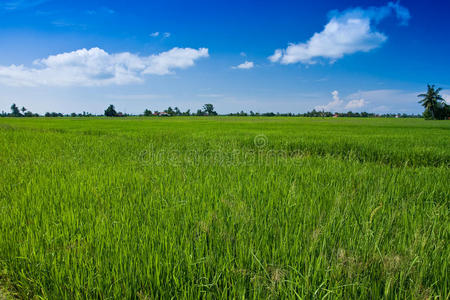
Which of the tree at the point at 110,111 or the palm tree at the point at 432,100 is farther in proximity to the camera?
the tree at the point at 110,111

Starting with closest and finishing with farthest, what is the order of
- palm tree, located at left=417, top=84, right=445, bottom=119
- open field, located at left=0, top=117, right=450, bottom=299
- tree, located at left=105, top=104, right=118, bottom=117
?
open field, located at left=0, top=117, right=450, bottom=299 → palm tree, located at left=417, top=84, right=445, bottom=119 → tree, located at left=105, top=104, right=118, bottom=117

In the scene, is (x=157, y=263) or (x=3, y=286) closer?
(x=157, y=263)

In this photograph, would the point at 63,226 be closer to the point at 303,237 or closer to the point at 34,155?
the point at 303,237

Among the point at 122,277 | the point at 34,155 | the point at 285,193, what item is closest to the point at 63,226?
the point at 122,277

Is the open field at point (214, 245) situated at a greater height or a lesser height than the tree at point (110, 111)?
lesser

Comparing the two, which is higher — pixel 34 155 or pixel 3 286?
pixel 34 155

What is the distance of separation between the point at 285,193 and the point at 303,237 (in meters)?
0.82

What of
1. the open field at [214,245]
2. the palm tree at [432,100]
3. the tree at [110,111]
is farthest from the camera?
the tree at [110,111]

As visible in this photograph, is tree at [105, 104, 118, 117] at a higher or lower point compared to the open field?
higher

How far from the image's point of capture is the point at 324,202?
2.17 m

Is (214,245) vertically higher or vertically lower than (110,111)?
lower

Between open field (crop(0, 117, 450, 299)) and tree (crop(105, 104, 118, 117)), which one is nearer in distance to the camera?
open field (crop(0, 117, 450, 299))

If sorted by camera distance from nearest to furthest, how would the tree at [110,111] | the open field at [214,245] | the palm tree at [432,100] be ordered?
the open field at [214,245] → the palm tree at [432,100] → the tree at [110,111]

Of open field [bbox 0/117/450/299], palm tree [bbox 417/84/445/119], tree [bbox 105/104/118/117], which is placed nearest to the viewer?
open field [bbox 0/117/450/299]
